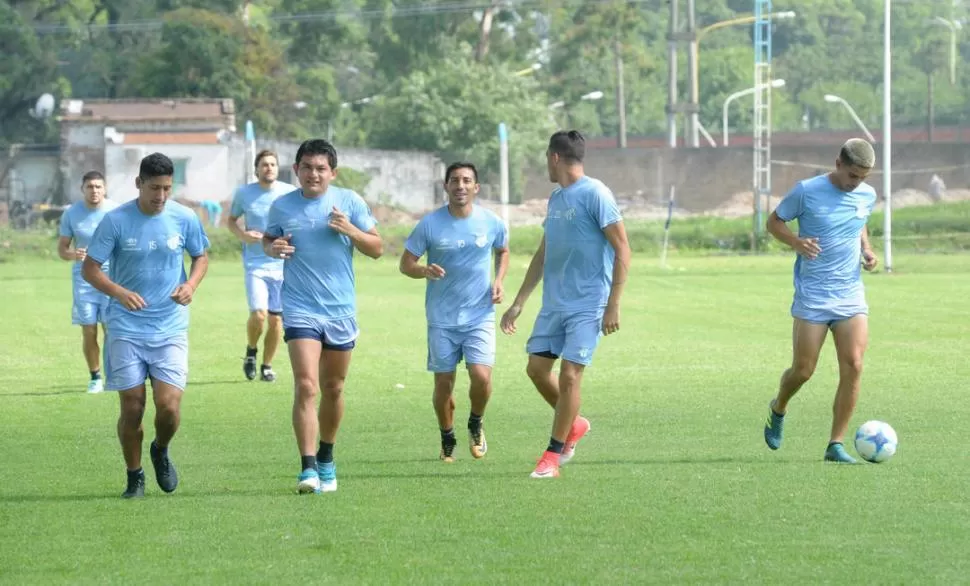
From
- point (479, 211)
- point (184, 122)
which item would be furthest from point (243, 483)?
point (184, 122)

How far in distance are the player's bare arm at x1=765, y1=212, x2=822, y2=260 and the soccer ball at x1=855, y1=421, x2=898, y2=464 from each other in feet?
3.94

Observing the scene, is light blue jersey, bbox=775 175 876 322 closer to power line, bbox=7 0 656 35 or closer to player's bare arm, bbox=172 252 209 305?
player's bare arm, bbox=172 252 209 305

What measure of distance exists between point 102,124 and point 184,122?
3.12m

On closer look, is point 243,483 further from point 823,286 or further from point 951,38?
point 951,38

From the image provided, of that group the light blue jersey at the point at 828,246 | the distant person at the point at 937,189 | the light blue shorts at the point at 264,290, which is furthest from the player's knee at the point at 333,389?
the distant person at the point at 937,189

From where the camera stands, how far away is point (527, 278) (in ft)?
38.3

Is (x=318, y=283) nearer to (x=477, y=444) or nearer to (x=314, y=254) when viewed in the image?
(x=314, y=254)

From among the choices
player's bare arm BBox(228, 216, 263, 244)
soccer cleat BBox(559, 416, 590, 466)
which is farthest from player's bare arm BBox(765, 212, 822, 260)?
player's bare arm BBox(228, 216, 263, 244)

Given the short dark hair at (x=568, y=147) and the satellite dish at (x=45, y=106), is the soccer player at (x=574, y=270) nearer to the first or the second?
the short dark hair at (x=568, y=147)

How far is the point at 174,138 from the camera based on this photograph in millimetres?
68000

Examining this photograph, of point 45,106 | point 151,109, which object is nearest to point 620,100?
point 151,109

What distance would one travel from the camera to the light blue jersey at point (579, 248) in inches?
431

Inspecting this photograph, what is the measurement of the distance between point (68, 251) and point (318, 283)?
6.80 m

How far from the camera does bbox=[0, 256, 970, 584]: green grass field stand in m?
8.03
